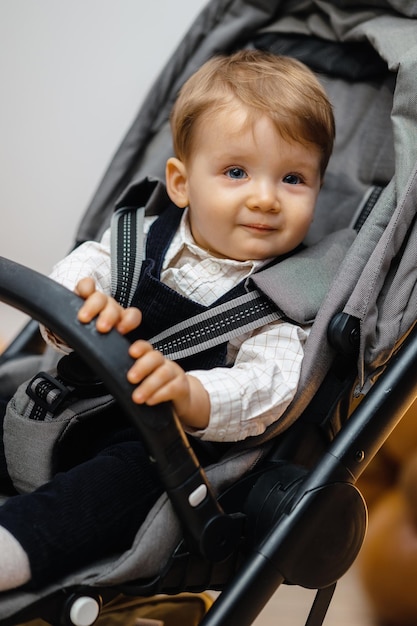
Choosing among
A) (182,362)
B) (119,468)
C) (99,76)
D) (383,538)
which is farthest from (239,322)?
(99,76)

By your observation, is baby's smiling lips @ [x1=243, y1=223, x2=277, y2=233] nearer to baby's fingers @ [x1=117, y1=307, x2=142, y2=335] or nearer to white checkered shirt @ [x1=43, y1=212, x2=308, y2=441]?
white checkered shirt @ [x1=43, y1=212, x2=308, y2=441]

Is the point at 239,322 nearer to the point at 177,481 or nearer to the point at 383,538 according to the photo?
the point at 177,481

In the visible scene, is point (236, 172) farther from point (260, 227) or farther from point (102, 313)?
point (102, 313)

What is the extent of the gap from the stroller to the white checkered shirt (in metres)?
0.03

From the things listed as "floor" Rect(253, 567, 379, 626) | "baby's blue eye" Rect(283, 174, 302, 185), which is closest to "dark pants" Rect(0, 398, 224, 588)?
"baby's blue eye" Rect(283, 174, 302, 185)

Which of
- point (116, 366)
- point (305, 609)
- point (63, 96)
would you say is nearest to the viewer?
point (116, 366)

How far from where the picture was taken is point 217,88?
0.96 m

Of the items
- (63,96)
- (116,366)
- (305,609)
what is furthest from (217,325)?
(63,96)

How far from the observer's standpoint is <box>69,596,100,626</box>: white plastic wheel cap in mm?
700

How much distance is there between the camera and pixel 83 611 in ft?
2.30

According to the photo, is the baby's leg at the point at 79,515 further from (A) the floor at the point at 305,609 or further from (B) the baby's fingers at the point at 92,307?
(A) the floor at the point at 305,609

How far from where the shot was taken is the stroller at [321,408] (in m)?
0.70

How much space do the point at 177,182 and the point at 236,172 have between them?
0.41 feet

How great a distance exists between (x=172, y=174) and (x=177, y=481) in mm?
480
